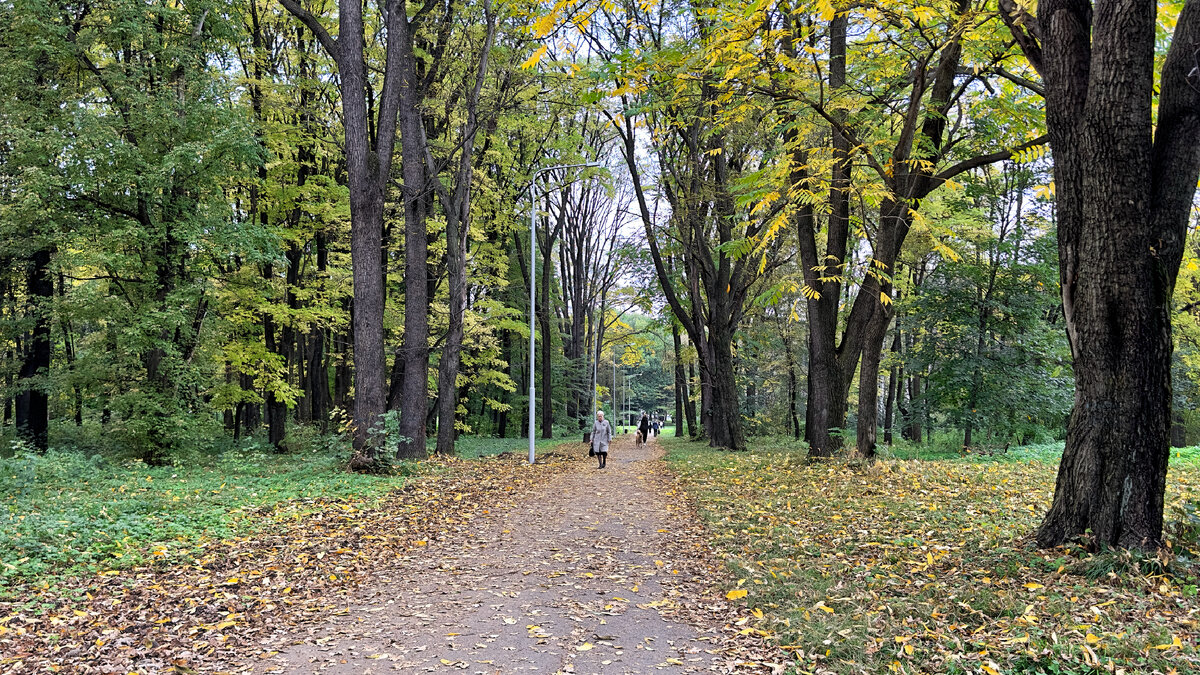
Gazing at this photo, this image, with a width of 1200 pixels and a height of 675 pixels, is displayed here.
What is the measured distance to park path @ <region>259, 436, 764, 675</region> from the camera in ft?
13.6

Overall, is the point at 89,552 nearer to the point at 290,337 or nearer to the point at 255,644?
the point at 255,644

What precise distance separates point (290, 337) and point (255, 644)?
20.0m

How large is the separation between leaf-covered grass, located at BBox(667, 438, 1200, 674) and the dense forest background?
3.00 meters

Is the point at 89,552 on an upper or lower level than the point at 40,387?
lower

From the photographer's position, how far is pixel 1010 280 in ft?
58.5

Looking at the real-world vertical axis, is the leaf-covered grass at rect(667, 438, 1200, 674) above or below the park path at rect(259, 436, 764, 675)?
above

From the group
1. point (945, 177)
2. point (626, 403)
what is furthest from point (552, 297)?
point (626, 403)

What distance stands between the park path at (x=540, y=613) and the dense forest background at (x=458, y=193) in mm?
4791

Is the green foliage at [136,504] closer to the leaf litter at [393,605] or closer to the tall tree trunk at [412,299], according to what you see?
the leaf litter at [393,605]

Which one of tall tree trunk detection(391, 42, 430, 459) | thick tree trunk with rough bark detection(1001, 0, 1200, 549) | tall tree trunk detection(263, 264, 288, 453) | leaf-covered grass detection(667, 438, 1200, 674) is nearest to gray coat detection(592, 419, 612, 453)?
tall tree trunk detection(391, 42, 430, 459)

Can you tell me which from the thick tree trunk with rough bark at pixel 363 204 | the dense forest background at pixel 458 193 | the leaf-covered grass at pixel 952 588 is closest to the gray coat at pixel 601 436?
the dense forest background at pixel 458 193

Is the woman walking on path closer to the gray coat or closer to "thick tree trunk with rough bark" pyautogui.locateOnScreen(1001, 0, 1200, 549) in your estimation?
the gray coat

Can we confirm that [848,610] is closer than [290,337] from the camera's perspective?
Yes

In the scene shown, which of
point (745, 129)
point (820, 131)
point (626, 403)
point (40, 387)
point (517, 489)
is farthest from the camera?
point (626, 403)
